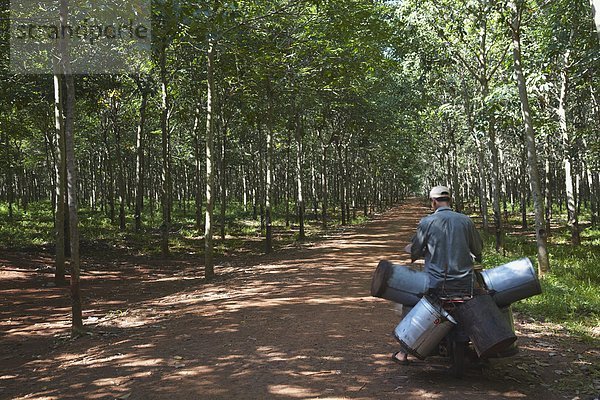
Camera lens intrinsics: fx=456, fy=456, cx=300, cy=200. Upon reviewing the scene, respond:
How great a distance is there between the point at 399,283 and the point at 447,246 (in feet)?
2.18

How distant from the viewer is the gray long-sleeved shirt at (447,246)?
15.9 ft

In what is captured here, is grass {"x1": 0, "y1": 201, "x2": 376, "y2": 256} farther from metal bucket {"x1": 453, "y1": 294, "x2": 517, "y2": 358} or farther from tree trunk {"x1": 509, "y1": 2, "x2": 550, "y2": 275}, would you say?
metal bucket {"x1": 453, "y1": 294, "x2": 517, "y2": 358}

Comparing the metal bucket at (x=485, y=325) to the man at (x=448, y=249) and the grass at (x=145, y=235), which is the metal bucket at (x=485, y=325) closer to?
the man at (x=448, y=249)

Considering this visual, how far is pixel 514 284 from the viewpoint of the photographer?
4805 millimetres

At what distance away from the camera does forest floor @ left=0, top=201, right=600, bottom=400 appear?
196 inches

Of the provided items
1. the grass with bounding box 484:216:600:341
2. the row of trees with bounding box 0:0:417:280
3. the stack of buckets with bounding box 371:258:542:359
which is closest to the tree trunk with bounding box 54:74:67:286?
the row of trees with bounding box 0:0:417:280

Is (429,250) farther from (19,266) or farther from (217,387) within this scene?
(19,266)

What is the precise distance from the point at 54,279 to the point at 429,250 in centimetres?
1237

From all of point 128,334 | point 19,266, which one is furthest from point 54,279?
point 128,334

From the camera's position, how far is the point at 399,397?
15.2 ft

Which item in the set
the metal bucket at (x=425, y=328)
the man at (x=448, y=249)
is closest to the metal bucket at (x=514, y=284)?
the man at (x=448, y=249)

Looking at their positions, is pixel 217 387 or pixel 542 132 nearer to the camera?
pixel 217 387

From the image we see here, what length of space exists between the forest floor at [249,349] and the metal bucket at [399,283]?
92cm

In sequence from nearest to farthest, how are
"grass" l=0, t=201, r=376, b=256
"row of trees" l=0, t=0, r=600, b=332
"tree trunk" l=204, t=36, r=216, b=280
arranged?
1. "row of trees" l=0, t=0, r=600, b=332
2. "tree trunk" l=204, t=36, r=216, b=280
3. "grass" l=0, t=201, r=376, b=256
